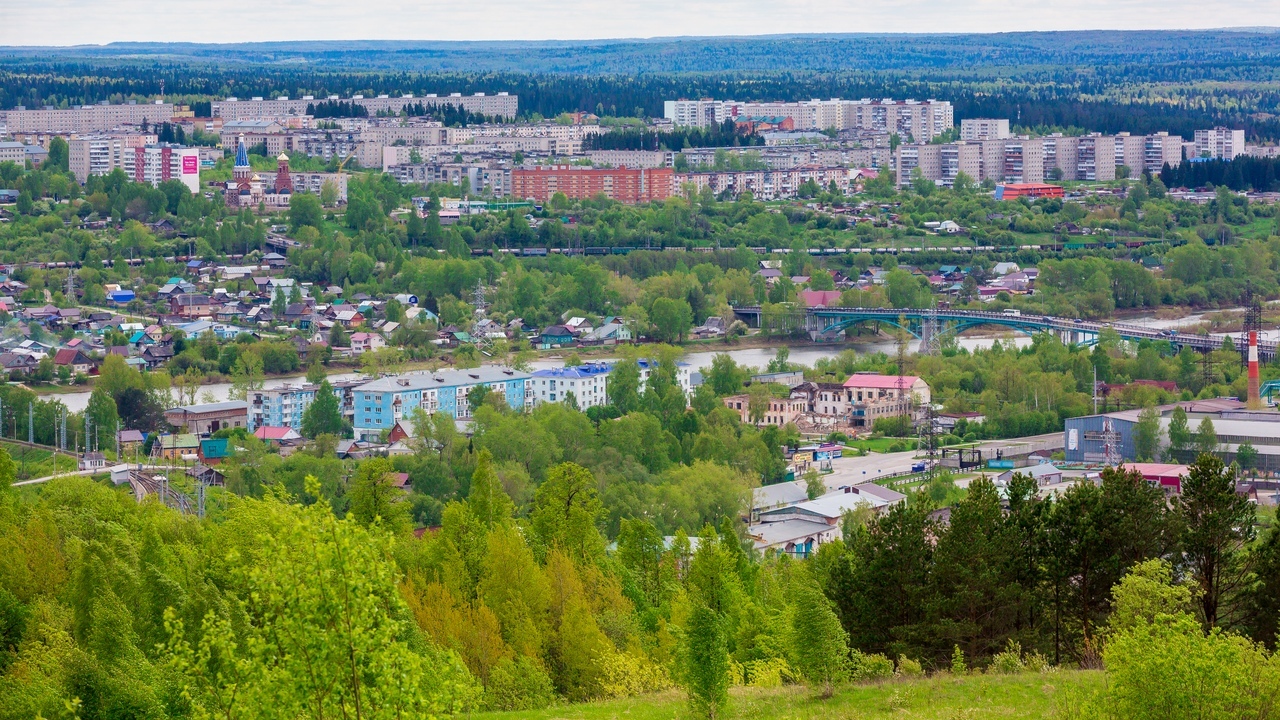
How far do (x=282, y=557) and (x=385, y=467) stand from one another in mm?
6025

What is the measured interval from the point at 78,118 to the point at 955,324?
37905 mm

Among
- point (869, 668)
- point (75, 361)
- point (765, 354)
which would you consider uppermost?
point (869, 668)

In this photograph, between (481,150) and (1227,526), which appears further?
(481,150)

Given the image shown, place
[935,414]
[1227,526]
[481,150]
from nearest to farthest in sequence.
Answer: [1227,526] < [935,414] < [481,150]

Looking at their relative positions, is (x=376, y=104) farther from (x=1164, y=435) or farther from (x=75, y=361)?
(x=1164, y=435)

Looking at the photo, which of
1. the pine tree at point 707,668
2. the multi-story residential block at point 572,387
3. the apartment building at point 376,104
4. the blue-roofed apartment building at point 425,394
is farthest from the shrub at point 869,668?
the apartment building at point 376,104

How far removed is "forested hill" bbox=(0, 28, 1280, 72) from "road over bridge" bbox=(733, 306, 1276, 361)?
76.7 m

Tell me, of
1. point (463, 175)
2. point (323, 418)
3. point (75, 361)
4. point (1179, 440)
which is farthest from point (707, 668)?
point (463, 175)

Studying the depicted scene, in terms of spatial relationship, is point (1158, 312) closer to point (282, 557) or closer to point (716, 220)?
point (716, 220)

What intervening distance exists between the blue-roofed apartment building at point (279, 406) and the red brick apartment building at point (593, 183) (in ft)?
80.0

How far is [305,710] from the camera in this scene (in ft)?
15.6

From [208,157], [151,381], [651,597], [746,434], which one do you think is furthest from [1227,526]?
[208,157]

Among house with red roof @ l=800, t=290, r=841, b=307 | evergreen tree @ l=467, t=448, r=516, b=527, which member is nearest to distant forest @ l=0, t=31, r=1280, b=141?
house with red roof @ l=800, t=290, r=841, b=307

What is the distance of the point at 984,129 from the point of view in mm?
61125
